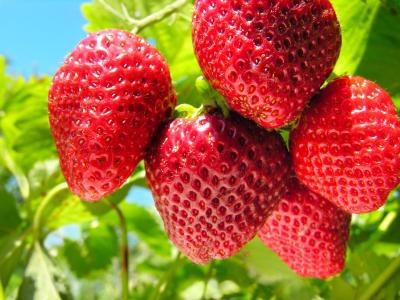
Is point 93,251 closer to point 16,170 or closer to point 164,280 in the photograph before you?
point 16,170

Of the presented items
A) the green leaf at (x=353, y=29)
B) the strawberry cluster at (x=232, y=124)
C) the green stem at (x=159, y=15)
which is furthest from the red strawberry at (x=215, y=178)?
the green stem at (x=159, y=15)

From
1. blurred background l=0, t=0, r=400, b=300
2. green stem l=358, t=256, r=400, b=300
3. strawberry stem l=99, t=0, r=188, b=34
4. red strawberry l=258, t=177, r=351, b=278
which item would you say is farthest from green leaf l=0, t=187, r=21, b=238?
green stem l=358, t=256, r=400, b=300

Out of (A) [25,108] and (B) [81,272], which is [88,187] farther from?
(B) [81,272]

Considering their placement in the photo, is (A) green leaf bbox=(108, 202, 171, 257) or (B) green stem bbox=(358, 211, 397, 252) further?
(A) green leaf bbox=(108, 202, 171, 257)

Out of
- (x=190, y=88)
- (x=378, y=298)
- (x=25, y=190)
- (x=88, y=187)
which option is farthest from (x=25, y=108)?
(x=378, y=298)

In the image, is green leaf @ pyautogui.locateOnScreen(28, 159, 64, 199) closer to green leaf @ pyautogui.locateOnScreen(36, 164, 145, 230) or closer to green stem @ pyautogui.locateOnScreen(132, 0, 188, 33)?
green leaf @ pyautogui.locateOnScreen(36, 164, 145, 230)

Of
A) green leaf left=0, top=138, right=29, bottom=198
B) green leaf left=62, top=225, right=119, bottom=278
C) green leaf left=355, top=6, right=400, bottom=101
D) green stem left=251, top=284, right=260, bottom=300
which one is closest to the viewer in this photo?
green leaf left=355, top=6, right=400, bottom=101

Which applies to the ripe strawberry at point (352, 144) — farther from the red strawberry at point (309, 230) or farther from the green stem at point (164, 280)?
the green stem at point (164, 280)
